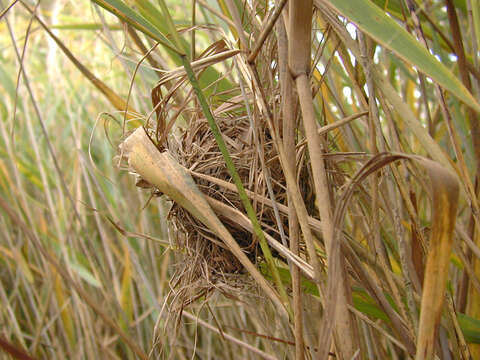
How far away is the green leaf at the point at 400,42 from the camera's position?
0.21 metres

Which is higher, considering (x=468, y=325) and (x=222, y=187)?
(x=222, y=187)

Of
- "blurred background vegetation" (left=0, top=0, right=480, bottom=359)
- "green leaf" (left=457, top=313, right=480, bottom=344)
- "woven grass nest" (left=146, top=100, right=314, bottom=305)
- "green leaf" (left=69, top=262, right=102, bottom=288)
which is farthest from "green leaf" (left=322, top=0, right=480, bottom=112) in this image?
"green leaf" (left=69, top=262, right=102, bottom=288)

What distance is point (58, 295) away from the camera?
3.06ft

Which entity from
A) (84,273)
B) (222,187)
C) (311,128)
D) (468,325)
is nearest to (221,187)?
(222,187)

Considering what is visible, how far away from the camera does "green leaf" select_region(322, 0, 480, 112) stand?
209mm

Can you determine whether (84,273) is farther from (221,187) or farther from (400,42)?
(400,42)

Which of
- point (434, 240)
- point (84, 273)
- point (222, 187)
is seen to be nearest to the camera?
point (434, 240)

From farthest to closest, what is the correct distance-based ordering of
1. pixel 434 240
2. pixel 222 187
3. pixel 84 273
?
pixel 84 273
pixel 222 187
pixel 434 240

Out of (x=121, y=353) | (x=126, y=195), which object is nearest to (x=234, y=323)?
(x=121, y=353)

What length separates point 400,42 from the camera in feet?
0.73

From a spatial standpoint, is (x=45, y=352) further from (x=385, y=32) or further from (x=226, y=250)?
(x=385, y=32)

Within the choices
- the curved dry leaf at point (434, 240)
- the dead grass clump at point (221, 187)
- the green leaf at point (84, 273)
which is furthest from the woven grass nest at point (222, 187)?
the green leaf at point (84, 273)

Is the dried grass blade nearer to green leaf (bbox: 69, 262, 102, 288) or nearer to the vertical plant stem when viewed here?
the vertical plant stem

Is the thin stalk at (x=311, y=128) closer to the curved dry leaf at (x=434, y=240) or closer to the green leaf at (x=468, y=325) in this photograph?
the curved dry leaf at (x=434, y=240)
